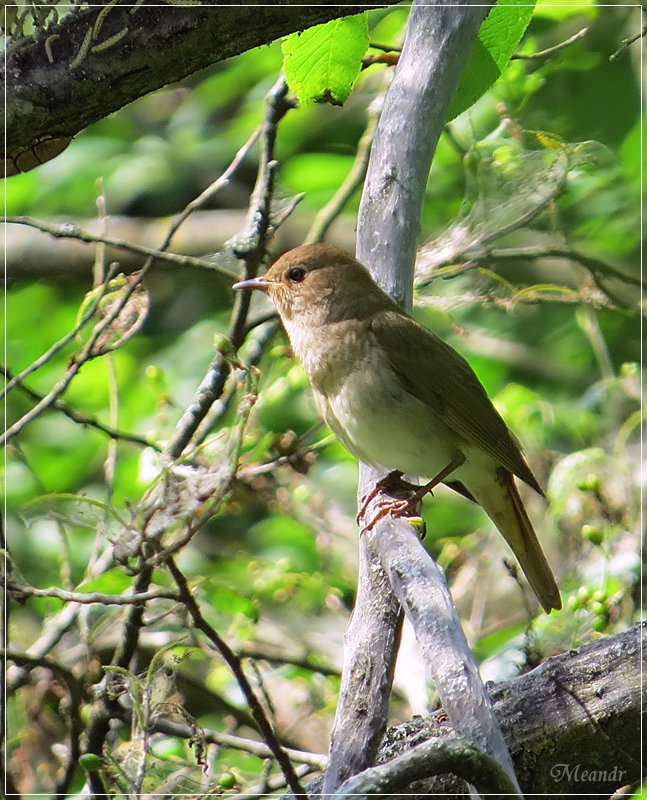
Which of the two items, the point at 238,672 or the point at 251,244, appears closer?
the point at 238,672

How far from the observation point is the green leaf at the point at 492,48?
2.51 m

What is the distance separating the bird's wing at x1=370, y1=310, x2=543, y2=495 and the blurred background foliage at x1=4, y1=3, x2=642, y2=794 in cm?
29

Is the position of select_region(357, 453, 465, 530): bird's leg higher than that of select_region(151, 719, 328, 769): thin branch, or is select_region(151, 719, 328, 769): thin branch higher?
select_region(357, 453, 465, 530): bird's leg

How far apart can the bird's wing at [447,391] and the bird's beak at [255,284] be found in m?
0.41

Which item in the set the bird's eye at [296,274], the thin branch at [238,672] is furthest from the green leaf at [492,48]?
the thin branch at [238,672]

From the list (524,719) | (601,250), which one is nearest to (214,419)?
(524,719)

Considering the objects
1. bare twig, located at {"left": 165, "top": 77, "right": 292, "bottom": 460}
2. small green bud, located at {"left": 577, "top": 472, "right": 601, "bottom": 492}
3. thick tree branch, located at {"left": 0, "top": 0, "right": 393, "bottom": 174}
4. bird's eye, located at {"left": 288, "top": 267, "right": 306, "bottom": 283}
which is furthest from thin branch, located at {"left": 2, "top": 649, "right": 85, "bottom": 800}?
small green bud, located at {"left": 577, "top": 472, "right": 601, "bottom": 492}

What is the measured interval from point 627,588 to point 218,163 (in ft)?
11.1

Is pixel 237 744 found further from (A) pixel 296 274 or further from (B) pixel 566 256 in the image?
(B) pixel 566 256

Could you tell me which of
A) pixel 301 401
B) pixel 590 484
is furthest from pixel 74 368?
pixel 301 401

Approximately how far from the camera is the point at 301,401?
4.51 meters

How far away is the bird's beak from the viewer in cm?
310

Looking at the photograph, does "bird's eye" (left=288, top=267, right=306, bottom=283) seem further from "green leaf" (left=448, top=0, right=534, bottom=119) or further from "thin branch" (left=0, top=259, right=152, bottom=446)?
"green leaf" (left=448, top=0, right=534, bottom=119)

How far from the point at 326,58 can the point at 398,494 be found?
130cm
